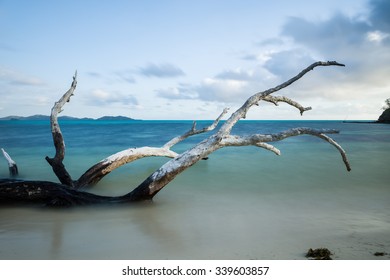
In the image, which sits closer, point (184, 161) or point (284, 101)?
point (184, 161)

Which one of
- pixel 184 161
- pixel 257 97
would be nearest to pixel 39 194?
pixel 184 161

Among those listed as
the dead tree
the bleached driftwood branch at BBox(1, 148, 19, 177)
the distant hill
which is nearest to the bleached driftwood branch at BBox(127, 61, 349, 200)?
the dead tree

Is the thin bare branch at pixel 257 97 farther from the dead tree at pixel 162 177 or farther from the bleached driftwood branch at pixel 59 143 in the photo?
the bleached driftwood branch at pixel 59 143

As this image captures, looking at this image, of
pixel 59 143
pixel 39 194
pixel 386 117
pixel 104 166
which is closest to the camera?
pixel 39 194

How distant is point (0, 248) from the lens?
141 inches

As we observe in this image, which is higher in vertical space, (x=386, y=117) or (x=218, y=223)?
(x=386, y=117)

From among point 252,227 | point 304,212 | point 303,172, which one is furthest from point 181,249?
point 303,172

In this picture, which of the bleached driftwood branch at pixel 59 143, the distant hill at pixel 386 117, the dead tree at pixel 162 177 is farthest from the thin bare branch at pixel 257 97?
the distant hill at pixel 386 117

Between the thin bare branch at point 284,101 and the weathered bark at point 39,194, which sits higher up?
the thin bare branch at point 284,101

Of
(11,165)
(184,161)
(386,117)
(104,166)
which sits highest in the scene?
(386,117)

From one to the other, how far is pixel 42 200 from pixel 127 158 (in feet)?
6.68

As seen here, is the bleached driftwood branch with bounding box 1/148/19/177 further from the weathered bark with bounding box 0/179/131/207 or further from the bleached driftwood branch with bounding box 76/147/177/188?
the weathered bark with bounding box 0/179/131/207

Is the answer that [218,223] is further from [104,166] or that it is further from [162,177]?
[104,166]

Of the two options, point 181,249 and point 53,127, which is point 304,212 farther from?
point 53,127
